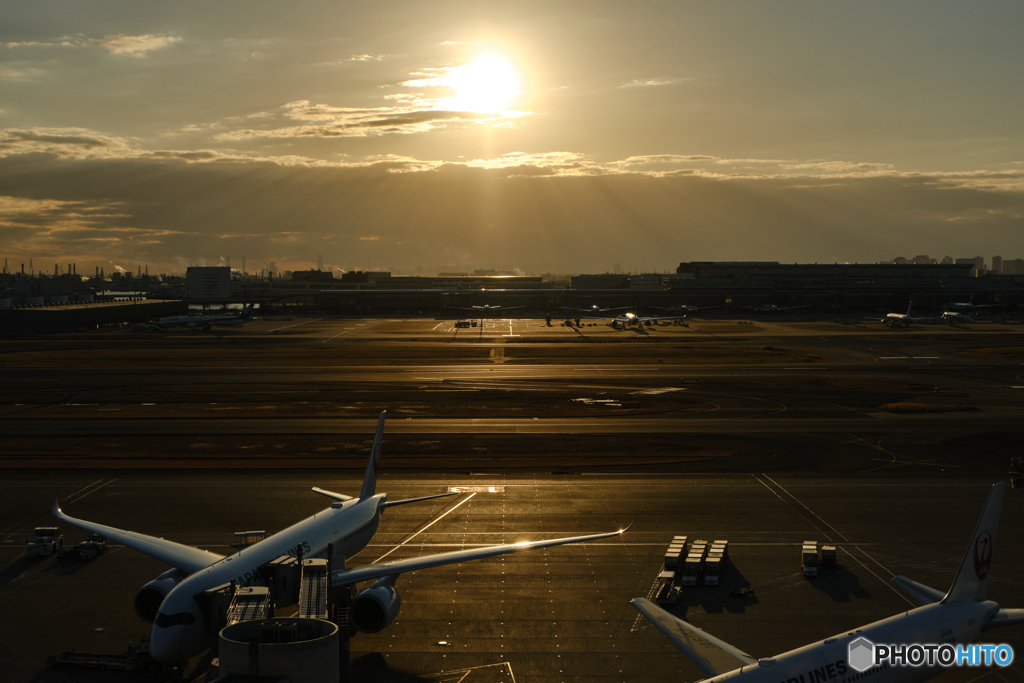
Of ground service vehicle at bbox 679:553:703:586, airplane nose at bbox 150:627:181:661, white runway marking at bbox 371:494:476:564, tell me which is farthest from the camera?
white runway marking at bbox 371:494:476:564

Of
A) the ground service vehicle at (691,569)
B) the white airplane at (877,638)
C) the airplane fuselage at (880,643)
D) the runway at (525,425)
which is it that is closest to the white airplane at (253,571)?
the white airplane at (877,638)

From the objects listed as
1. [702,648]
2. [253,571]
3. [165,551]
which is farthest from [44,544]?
[702,648]

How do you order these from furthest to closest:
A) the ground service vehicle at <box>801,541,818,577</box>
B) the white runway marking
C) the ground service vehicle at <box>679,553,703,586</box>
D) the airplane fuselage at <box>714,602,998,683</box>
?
the white runway marking → the ground service vehicle at <box>801,541,818,577</box> → the ground service vehicle at <box>679,553,703,586</box> → the airplane fuselage at <box>714,602,998,683</box>

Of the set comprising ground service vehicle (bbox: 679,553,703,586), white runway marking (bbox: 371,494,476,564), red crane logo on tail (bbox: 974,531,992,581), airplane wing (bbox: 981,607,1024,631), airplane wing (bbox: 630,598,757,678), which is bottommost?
white runway marking (bbox: 371,494,476,564)

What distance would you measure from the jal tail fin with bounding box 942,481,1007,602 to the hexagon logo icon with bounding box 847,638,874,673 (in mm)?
4675

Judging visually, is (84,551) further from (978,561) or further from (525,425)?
(525,425)

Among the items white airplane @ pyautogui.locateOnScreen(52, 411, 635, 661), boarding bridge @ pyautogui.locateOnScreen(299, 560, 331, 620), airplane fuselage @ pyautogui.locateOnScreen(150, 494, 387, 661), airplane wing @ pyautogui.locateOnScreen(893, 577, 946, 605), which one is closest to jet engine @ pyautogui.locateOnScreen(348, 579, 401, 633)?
white airplane @ pyautogui.locateOnScreen(52, 411, 635, 661)

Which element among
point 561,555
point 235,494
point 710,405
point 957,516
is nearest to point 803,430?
point 710,405

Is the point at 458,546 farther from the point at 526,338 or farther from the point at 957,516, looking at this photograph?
the point at 526,338

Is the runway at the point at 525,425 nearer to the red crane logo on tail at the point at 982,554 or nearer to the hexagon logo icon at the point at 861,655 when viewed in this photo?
the red crane logo on tail at the point at 982,554

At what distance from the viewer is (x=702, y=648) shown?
78.1ft

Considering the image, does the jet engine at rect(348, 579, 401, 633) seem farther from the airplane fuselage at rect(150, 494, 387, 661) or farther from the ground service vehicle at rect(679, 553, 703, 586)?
the ground service vehicle at rect(679, 553, 703, 586)

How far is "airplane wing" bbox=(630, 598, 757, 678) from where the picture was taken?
22906 mm

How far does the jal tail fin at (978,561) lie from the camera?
24688 millimetres
